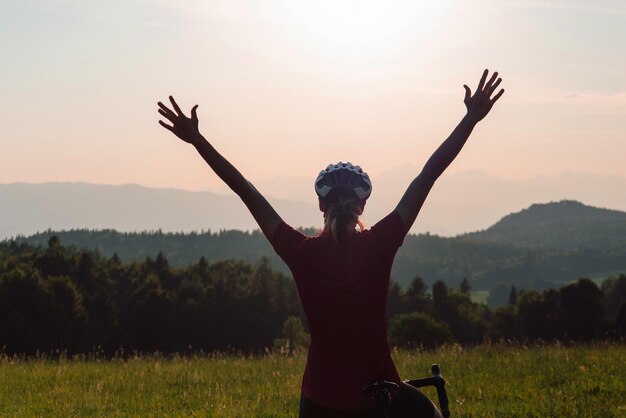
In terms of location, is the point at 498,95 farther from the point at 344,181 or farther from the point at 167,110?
the point at 167,110

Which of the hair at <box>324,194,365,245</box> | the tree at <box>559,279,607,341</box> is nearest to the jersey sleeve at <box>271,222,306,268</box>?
the hair at <box>324,194,365,245</box>

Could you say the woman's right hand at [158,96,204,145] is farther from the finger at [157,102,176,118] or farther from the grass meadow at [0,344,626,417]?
the grass meadow at [0,344,626,417]

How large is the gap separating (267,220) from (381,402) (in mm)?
1140

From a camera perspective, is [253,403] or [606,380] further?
[606,380]

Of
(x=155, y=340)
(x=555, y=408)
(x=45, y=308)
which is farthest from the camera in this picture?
(x=155, y=340)

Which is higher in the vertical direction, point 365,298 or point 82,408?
point 365,298

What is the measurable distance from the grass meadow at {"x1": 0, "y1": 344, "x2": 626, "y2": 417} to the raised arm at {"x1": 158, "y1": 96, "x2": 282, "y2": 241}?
23.8 feet

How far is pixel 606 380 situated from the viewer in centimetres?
1293

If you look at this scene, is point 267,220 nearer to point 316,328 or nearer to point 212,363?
point 316,328

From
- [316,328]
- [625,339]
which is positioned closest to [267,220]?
[316,328]

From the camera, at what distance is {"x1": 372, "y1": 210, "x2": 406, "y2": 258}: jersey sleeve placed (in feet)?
13.4

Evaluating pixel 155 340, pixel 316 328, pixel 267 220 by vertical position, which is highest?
pixel 267 220

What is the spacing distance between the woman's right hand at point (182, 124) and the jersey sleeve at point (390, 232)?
3.90ft

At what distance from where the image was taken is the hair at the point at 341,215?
403cm
